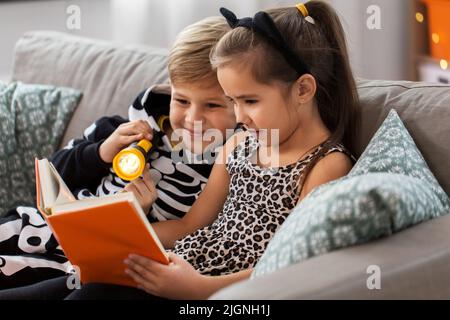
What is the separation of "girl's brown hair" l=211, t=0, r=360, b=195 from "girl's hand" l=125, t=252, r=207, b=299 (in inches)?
12.0

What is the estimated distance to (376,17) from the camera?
269cm

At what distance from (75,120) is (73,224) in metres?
0.83

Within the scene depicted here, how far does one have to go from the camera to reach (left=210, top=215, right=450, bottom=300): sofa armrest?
1.12 m

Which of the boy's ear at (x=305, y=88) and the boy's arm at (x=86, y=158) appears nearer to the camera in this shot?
the boy's ear at (x=305, y=88)

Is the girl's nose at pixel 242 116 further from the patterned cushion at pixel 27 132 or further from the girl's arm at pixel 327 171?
the patterned cushion at pixel 27 132

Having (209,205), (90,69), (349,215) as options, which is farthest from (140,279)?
(90,69)

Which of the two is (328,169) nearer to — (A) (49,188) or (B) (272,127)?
(B) (272,127)

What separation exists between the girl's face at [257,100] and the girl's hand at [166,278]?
320 mm

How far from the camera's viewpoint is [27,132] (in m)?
2.15

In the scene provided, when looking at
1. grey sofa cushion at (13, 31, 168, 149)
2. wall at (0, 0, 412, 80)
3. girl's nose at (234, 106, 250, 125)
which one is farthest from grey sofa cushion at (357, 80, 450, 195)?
wall at (0, 0, 412, 80)

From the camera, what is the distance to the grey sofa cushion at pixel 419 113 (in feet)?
5.06

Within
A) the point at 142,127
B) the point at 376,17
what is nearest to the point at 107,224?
the point at 142,127

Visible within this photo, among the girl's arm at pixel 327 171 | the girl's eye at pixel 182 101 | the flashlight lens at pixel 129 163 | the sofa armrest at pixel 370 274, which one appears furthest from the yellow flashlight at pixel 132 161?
the sofa armrest at pixel 370 274
